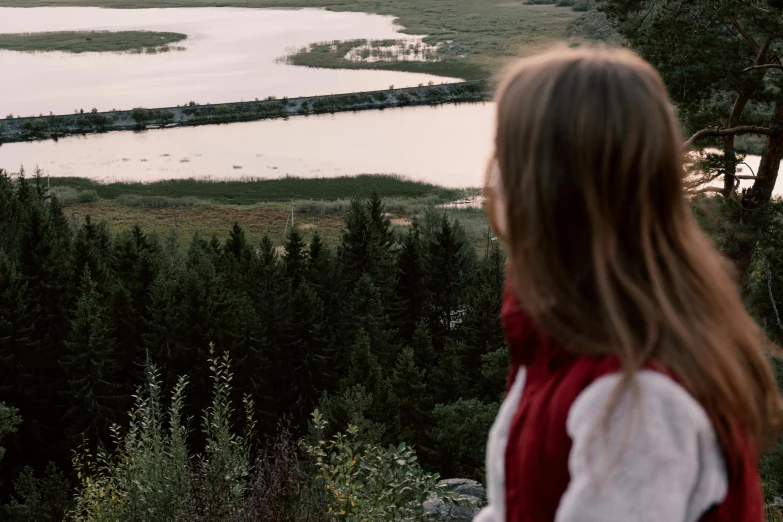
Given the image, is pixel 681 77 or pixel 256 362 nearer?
pixel 681 77

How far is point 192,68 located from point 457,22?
39052 mm

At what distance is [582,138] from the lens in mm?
1557

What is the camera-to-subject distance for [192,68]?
95750 millimetres

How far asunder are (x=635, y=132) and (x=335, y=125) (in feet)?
242

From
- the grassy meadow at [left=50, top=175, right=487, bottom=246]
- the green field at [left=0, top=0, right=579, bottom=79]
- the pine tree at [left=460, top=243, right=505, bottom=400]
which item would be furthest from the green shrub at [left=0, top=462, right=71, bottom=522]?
the green field at [left=0, top=0, right=579, bottom=79]

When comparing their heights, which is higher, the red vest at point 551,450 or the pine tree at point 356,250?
the red vest at point 551,450

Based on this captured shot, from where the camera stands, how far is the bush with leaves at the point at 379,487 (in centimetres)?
452

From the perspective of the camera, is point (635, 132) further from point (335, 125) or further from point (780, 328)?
point (335, 125)

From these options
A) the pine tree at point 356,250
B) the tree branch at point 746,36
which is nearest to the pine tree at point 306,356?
the pine tree at point 356,250

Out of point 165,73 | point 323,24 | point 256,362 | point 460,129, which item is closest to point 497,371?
point 256,362

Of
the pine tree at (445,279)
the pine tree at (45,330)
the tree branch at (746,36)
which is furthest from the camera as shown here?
the pine tree at (445,279)

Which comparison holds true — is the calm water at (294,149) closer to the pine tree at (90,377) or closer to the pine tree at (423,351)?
the pine tree at (423,351)

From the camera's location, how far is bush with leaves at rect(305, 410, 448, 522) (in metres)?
4.52

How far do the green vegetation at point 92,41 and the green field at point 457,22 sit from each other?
2297 centimetres
